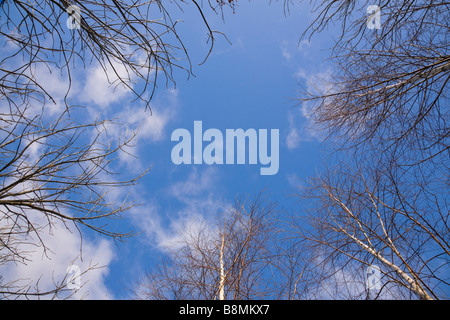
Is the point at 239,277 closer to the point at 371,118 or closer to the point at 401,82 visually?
the point at 371,118

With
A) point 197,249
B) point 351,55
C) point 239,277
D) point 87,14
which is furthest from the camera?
point 197,249

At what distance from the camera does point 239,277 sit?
4035mm

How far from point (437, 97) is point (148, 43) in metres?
2.61

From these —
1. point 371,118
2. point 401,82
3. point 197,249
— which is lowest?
point 197,249

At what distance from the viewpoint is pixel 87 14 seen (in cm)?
224

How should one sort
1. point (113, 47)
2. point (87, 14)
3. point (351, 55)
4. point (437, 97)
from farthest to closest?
point (351, 55), point (437, 97), point (113, 47), point (87, 14)

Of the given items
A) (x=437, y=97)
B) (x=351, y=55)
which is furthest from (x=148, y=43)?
Answer: (x=437, y=97)

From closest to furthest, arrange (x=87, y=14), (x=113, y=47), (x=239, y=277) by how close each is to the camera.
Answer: (x=87, y=14) < (x=113, y=47) < (x=239, y=277)
